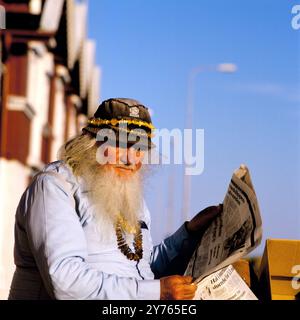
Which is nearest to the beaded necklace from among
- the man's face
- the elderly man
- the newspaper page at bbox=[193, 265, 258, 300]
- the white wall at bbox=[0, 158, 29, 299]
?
the elderly man

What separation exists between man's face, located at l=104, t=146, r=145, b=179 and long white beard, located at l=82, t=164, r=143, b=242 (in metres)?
0.02

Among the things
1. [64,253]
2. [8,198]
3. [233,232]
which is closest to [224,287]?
[233,232]

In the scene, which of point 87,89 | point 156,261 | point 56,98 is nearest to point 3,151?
point 56,98

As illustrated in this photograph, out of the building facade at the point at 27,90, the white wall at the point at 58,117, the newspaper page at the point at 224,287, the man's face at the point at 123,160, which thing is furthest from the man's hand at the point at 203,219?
the white wall at the point at 58,117

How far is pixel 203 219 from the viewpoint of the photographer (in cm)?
325

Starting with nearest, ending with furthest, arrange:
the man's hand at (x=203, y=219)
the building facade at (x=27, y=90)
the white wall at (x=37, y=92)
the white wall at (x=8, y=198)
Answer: the man's hand at (x=203, y=219) → the building facade at (x=27, y=90) → the white wall at (x=8, y=198) → the white wall at (x=37, y=92)

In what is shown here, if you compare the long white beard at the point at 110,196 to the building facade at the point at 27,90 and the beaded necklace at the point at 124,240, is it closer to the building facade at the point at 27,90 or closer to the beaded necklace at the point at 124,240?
the beaded necklace at the point at 124,240

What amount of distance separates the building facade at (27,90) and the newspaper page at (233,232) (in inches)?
314

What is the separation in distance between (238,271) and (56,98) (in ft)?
67.4

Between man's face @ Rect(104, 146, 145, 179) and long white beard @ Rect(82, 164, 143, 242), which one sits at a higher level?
man's face @ Rect(104, 146, 145, 179)

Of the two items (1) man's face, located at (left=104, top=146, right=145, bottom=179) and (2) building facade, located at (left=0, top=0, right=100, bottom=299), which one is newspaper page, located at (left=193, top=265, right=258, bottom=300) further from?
(2) building facade, located at (left=0, top=0, right=100, bottom=299)

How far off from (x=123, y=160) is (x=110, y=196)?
137 mm

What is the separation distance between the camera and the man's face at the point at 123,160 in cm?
296

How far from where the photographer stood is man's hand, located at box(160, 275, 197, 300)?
273 cm
